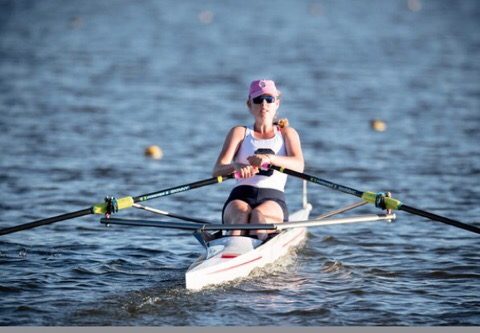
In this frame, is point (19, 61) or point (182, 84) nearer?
point (182, 84)

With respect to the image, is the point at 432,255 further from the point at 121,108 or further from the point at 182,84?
the point at 182,84

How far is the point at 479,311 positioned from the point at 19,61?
18020 millimetres

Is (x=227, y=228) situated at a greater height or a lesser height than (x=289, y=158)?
lesser

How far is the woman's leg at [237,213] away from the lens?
9414 mm

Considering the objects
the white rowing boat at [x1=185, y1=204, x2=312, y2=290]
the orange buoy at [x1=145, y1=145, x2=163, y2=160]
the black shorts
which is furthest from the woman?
the orange buoy at [x1=145, y1=145, x2=163, y2=160]

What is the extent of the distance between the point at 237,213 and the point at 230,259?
704 millimetres

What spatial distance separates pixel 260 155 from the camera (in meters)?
9.35

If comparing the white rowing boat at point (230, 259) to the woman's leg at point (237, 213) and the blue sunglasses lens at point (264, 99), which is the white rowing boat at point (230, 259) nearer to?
the woman's leg at point (237, 213)

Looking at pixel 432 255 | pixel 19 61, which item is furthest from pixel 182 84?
pixel 432 255

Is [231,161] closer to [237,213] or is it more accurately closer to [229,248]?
[237,213]

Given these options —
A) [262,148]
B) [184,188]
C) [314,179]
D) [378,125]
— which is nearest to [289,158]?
[262,148]

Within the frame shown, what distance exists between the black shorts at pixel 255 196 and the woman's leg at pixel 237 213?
8 centimetres

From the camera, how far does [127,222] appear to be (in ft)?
28.9

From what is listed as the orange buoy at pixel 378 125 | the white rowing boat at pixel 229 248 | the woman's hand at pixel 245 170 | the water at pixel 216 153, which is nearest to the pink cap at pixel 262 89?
the woman's hand at pixel 245 170
